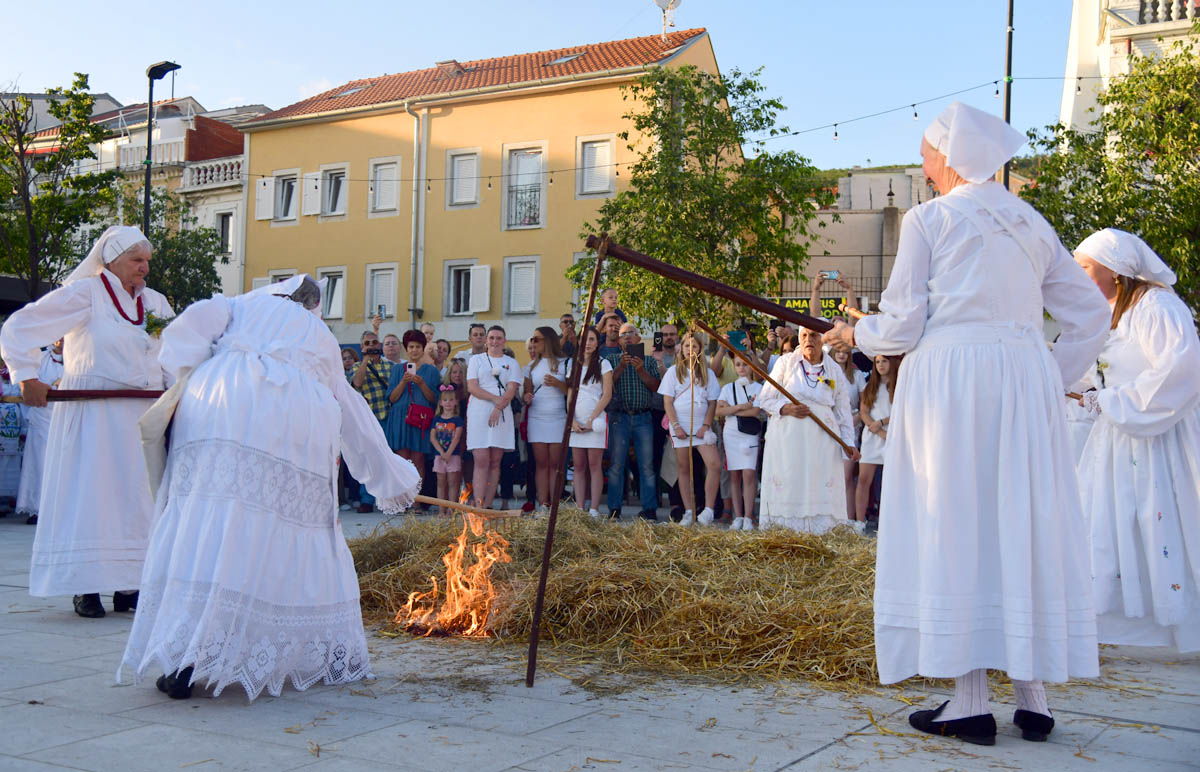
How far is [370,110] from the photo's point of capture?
37188mm

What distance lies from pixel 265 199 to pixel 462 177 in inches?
319

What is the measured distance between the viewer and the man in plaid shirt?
12.5m

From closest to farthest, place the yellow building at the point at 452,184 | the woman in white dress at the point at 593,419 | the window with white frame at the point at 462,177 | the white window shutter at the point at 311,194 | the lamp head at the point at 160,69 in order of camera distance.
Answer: the woman in white dress at the point at 593,419
the lamp head at the point at 160,69
the yellow building at the point at 452,184
the window with white frame at the point at 462,177
the white window shutter at the point at 311,194

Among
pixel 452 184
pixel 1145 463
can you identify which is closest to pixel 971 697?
pixel 1145 463

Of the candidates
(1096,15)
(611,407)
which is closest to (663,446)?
(611,407)

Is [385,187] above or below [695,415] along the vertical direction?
above

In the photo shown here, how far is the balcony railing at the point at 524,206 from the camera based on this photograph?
34.4 meters

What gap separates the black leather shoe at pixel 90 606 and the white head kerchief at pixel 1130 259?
5952 mm

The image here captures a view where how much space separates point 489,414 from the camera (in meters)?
12.6

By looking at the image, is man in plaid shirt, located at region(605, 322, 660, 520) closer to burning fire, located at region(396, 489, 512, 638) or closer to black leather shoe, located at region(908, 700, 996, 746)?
burning fire, located at region(396, 489, 512, 638)

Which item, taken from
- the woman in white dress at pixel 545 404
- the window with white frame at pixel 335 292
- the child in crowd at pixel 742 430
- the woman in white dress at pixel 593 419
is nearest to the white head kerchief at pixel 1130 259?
the child in crowd at pixel 742 430

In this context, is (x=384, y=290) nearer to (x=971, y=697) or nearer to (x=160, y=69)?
(x=160, y=69)

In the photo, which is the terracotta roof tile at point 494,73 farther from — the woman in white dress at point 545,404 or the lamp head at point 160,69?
the woman in white dress at point 545,404

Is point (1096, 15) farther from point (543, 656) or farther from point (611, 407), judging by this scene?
point (543, 656)
